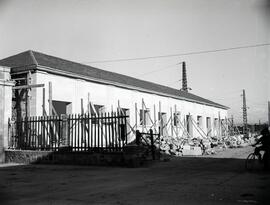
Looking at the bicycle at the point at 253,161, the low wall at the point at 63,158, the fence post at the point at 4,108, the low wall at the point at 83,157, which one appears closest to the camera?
the bicycle at the point at 253,161

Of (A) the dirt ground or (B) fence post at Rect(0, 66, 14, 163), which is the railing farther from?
(A) the dirt ground

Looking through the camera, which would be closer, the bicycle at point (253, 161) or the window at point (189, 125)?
the bicycle at point (253, 161)

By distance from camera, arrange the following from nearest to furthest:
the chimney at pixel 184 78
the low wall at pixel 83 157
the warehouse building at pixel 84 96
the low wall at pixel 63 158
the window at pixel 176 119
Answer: the low wall at pixel 83 157 < the low wall at pixel 63 158 < the warehouse building at pixel 84 96 < the window at pixel 176 119 < the chimney at pixel 184 78

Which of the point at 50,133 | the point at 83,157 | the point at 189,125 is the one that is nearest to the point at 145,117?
the point at 189,125

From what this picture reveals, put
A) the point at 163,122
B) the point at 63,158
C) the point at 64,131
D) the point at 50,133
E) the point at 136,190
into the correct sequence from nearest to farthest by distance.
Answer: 1. the point at 136,190
2. the point at 63,158
3. the point at 50,133
4. the point at 64,131
5. the point at 163,122

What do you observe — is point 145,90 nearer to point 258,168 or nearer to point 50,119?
point 50,119

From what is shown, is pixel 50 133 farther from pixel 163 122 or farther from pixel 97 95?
pixel 163 122

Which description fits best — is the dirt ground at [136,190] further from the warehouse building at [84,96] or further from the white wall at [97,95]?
the white wall at [97,95]

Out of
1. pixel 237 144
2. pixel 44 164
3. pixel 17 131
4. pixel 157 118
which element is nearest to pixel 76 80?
pixel 17 131

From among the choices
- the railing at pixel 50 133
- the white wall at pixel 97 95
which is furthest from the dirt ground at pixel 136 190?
the white wall at pixel 97 95

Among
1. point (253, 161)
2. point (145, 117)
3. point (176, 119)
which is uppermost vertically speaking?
point (145, 117)

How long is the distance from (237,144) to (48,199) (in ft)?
92.7

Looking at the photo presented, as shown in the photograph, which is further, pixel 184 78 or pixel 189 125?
pixel 184 78

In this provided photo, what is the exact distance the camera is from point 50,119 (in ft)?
53.8
